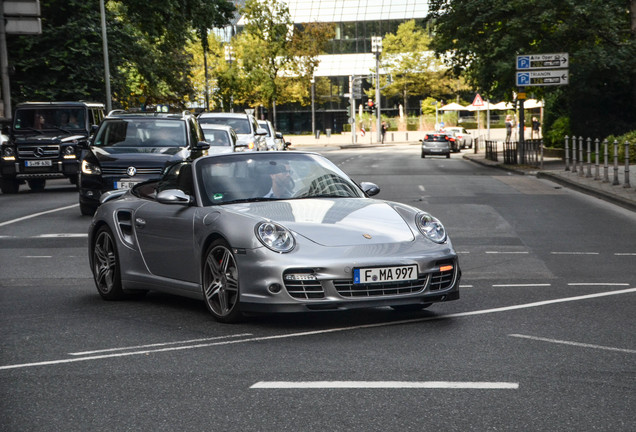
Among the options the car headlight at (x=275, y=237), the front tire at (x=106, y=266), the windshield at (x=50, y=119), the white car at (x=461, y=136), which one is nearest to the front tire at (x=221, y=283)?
the car headlight at (x=275, y=237)

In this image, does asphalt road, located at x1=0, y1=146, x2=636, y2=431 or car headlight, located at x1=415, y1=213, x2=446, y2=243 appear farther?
car headlight, located at x1=415, y1=213, x2=446, y2=243

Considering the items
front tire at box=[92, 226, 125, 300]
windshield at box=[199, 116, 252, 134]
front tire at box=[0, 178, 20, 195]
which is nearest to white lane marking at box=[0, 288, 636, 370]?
front tire at box=[92, 226, 125, 300]

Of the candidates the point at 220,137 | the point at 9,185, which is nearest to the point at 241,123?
the point at 220,137

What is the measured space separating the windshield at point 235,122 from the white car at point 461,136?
4248 cm

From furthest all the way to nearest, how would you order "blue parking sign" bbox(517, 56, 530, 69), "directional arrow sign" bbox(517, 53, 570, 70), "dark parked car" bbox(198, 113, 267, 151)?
1. "blue parking sign" bbox(517, 56, 530, 69)
2. "directional arrow sign" bbox(517, 53, 570, 70)
3. "dark parked car" bbox(198, 113, 267, 151)

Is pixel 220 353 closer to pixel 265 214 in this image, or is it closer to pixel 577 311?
pixel 265 214

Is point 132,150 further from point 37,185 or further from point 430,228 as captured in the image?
point 430,228

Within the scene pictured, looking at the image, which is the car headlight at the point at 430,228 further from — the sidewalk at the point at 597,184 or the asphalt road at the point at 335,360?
the sidewalk at the point at 597,184

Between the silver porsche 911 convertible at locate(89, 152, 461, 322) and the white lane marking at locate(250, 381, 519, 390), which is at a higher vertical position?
the silver porsche 911 convertible at locate(89, 152, 461, 322)

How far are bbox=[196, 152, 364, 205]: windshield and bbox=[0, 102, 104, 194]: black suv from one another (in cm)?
1902

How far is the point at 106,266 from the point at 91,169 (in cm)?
962

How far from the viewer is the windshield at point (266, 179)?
885 centimetres

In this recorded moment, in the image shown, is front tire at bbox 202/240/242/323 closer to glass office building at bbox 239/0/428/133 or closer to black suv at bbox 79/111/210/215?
black suv at bbox 79/111/210/215

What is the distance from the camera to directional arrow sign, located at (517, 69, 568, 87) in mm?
37469
